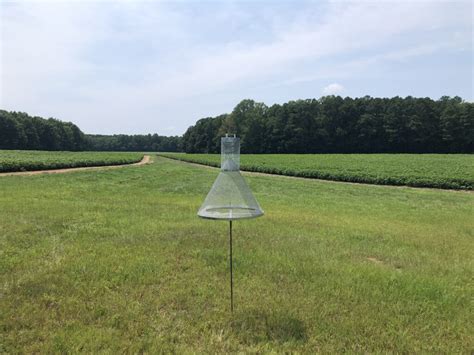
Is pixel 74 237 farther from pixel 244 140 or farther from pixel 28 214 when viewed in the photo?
pixel 244 140

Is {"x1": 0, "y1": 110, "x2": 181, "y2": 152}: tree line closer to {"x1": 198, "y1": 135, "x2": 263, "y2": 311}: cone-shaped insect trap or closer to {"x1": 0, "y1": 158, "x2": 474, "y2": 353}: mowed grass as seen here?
{"x1": 0, "y1": 158, "x2": 474, "y2": 353}: mowed grass

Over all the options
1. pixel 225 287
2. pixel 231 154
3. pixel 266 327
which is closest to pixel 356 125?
pixel 225 287

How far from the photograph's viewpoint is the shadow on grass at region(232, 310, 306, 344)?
3.38 m

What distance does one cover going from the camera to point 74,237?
6625mm

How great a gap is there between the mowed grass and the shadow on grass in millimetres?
18

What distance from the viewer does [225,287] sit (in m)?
4.53

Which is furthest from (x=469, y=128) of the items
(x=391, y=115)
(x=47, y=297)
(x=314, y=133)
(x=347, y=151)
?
(x=47, y=297)

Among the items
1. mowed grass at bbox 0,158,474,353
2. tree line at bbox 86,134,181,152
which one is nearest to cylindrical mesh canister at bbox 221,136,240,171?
mowed grass at bbox 0,158,474,353

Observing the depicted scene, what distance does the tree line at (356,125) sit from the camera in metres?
73.8

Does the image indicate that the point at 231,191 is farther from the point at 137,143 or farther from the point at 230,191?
the point at 137,143

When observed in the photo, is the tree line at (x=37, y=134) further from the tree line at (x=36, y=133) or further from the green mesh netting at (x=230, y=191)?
the green mesh netting at (x=230, y=191)

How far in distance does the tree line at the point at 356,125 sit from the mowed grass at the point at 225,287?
76717 millimetres

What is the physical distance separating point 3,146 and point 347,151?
80.6 metres

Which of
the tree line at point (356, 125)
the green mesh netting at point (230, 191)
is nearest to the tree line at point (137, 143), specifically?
the tree line at point (356, 125)
